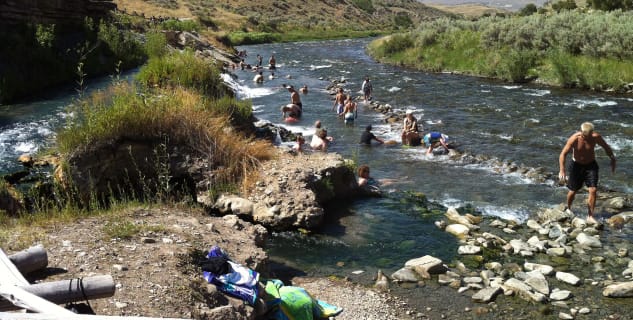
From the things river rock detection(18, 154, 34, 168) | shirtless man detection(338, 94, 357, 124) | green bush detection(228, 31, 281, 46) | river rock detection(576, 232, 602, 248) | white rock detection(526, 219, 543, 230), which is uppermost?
green bush detection(228, 31, 281, 46)

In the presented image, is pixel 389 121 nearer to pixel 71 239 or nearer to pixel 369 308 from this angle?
pixel 369 308

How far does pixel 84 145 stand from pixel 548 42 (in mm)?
34148

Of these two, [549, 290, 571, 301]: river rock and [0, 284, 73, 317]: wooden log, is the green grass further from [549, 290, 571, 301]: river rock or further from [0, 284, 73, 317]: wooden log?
[0, 284, 73, 317]: wooden log

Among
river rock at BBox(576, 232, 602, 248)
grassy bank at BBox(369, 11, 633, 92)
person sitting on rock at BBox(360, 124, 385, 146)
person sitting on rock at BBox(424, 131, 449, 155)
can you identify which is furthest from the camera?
grassy bank at BBox(369, 11, 633, 92)

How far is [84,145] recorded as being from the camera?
1180 centimetres

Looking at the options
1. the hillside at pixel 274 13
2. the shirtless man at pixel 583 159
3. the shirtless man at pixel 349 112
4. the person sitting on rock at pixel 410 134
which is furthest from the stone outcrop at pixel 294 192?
the hillside at pixel 274 13

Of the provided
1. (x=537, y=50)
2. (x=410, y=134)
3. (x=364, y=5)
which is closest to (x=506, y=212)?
(x=410, y=134)

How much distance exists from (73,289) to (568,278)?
801 cm

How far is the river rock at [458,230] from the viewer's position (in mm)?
11359

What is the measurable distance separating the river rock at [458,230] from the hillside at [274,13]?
79.3m

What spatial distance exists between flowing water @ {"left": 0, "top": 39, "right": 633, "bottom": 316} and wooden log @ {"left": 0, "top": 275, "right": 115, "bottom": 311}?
4.94m

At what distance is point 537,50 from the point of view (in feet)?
120

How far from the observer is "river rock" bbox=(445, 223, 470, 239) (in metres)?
11.4

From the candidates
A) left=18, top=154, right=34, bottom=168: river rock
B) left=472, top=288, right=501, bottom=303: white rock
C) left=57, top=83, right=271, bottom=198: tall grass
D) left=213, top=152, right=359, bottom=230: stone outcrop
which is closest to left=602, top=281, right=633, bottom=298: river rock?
left=472, top=288, right=501, bottom=303: white rock
